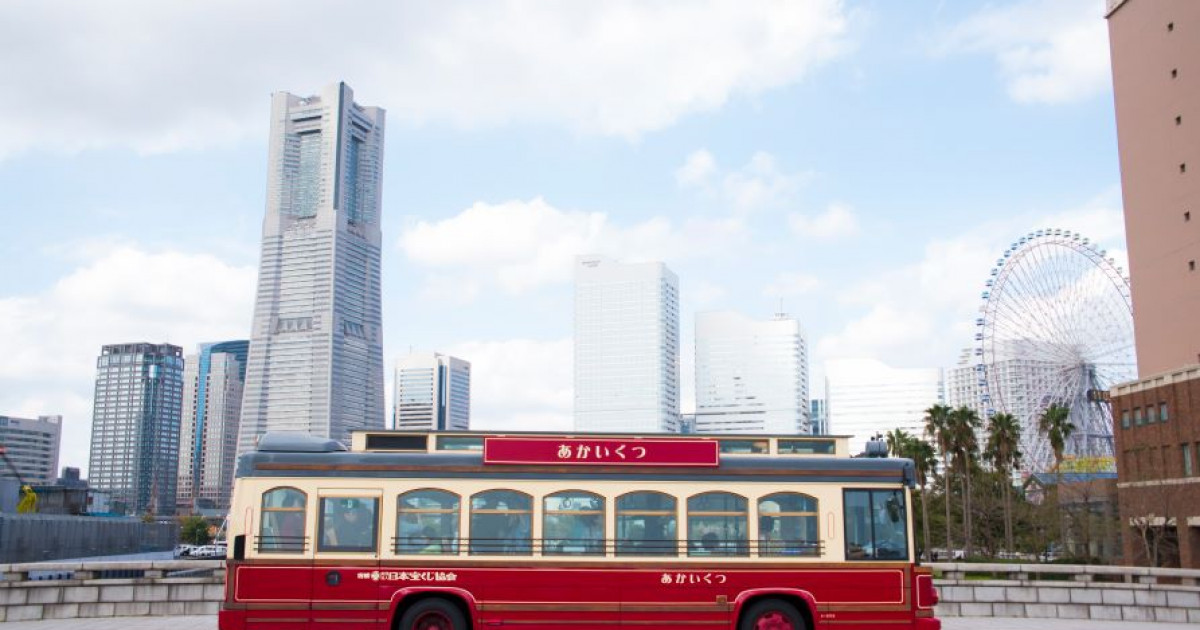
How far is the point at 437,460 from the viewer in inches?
591

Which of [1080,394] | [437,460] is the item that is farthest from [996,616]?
[1080,394]

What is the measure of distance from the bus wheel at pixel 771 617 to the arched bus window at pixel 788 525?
2.38ft

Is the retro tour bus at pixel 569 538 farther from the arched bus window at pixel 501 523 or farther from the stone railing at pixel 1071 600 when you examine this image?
the stone railing at pixel 1071 600

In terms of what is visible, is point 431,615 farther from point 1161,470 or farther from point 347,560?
point 1161,470

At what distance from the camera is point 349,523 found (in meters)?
14.8

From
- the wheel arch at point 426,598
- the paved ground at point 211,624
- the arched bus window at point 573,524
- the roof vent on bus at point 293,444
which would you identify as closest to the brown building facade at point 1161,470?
the paved ground at point 211,624

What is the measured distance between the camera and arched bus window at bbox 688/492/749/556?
14820 millimetres

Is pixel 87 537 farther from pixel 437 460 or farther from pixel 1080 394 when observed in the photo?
pixel 437 460

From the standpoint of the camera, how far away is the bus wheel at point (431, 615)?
14.6m

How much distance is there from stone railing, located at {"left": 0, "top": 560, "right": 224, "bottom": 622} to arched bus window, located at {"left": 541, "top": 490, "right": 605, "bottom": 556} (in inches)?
395

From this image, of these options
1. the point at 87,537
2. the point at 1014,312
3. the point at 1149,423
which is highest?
the point at 1014,312

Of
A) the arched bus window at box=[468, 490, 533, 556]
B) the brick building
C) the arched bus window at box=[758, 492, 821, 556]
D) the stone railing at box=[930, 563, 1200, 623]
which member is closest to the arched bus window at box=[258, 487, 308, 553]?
the arched bus window at box=[468, 490, 533, 556]

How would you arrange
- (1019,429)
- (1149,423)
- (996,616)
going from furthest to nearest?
1. (1019,429)
2. (1149,423)
3. (996,616)

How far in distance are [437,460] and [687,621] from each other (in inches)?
169
